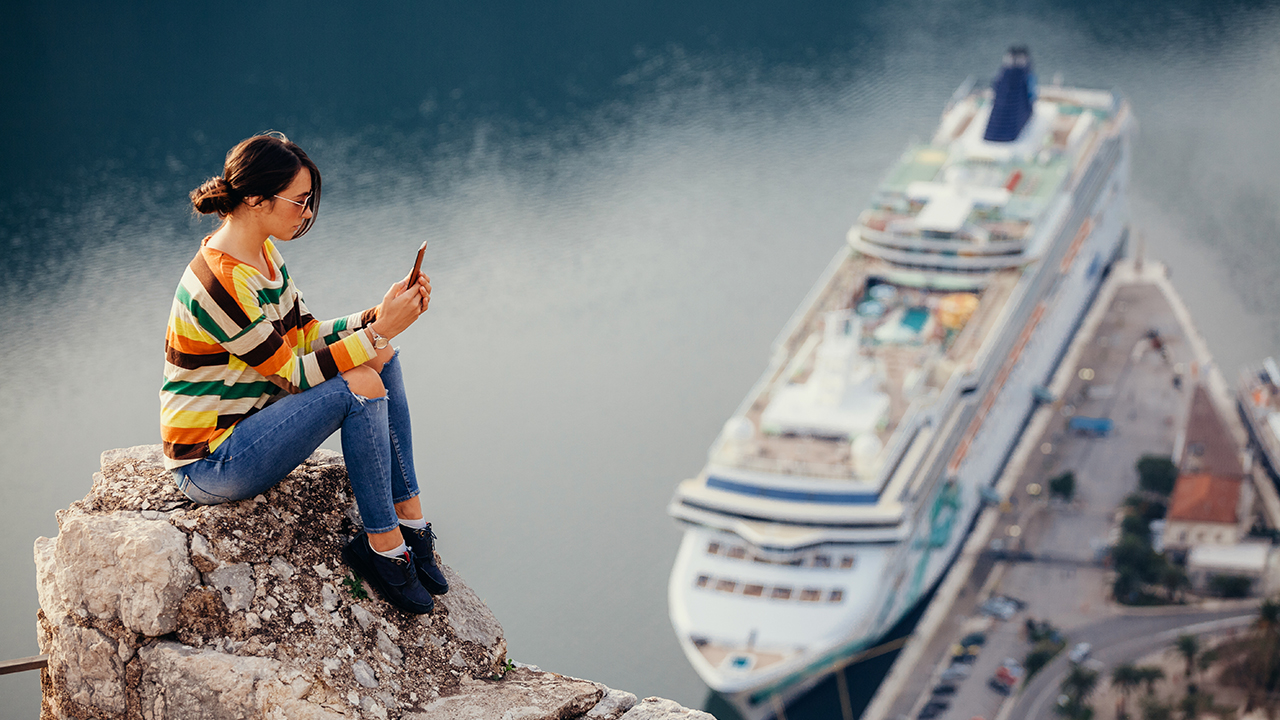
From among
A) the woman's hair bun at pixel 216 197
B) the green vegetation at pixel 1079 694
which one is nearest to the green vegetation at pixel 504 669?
the woman's hair bun at pixel 216 197

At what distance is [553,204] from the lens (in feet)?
148

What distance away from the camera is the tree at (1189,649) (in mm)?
27984

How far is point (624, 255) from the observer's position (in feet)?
138

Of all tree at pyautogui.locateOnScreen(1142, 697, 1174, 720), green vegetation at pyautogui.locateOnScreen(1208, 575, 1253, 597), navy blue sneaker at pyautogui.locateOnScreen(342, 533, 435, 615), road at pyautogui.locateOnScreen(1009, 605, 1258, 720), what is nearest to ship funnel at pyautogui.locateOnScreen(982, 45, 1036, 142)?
green vegetation at pyautogui.locateOnScreen(1208, 575, 1253, 597)

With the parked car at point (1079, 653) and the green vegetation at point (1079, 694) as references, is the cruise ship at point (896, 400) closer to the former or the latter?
the parked car at point (1079, 653)

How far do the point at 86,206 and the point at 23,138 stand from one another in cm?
644

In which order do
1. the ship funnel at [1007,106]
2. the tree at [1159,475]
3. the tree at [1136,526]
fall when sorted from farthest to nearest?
the ship funnel at [1007,106] → the tree at [1159,475] → the tree at [1136,526]

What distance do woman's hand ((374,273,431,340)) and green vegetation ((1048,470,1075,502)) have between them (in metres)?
30.0

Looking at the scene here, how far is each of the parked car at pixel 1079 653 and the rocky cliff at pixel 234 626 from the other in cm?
2431

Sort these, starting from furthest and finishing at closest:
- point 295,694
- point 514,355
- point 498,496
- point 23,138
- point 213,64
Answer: point 213,64 → point 23,138 → point 514,355 → point 498,496 → point 295,694

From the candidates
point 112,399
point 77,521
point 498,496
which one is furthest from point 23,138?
point 77,521

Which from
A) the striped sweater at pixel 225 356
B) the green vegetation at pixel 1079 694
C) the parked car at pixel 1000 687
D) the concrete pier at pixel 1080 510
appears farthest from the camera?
the concrete pier at pixel 1080 510

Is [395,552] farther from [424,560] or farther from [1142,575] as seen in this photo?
[1142,575]

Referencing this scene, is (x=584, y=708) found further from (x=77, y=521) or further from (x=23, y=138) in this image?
(x=23, y=138)
